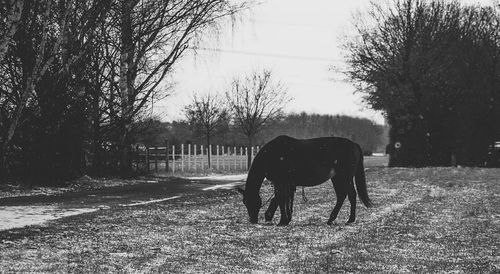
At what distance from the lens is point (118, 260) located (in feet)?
25.4

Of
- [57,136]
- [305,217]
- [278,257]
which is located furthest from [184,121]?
[278,257]

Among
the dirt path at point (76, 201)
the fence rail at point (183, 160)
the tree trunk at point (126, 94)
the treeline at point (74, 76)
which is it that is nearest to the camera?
the dirt path at point (76, 201)

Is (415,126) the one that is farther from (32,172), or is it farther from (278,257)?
(278,257)

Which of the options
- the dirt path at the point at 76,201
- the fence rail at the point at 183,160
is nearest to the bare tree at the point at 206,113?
the fence rail at the point at 183,160

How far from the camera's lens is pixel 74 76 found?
22.1 metres

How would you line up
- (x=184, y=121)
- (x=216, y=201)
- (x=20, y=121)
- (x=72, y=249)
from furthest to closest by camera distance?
(x=184, y=121)
(x=20, y=121)
(x=216, y=201)
(x=72, y=249)

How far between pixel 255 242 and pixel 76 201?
29.7 ft

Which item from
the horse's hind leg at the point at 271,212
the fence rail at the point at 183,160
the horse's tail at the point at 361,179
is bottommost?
the horse's hind leg at the point at 271,212

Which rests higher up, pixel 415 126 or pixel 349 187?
pixel 415 126

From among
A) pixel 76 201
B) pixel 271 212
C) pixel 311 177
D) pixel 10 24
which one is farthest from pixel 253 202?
pixel 10 24

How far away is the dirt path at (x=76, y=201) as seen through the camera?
13.1m

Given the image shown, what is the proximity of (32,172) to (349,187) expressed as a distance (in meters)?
12.9

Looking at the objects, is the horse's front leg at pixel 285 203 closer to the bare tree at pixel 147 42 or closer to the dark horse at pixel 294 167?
the dark horse at pixel 294 167

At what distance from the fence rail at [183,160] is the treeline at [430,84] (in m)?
11.1
